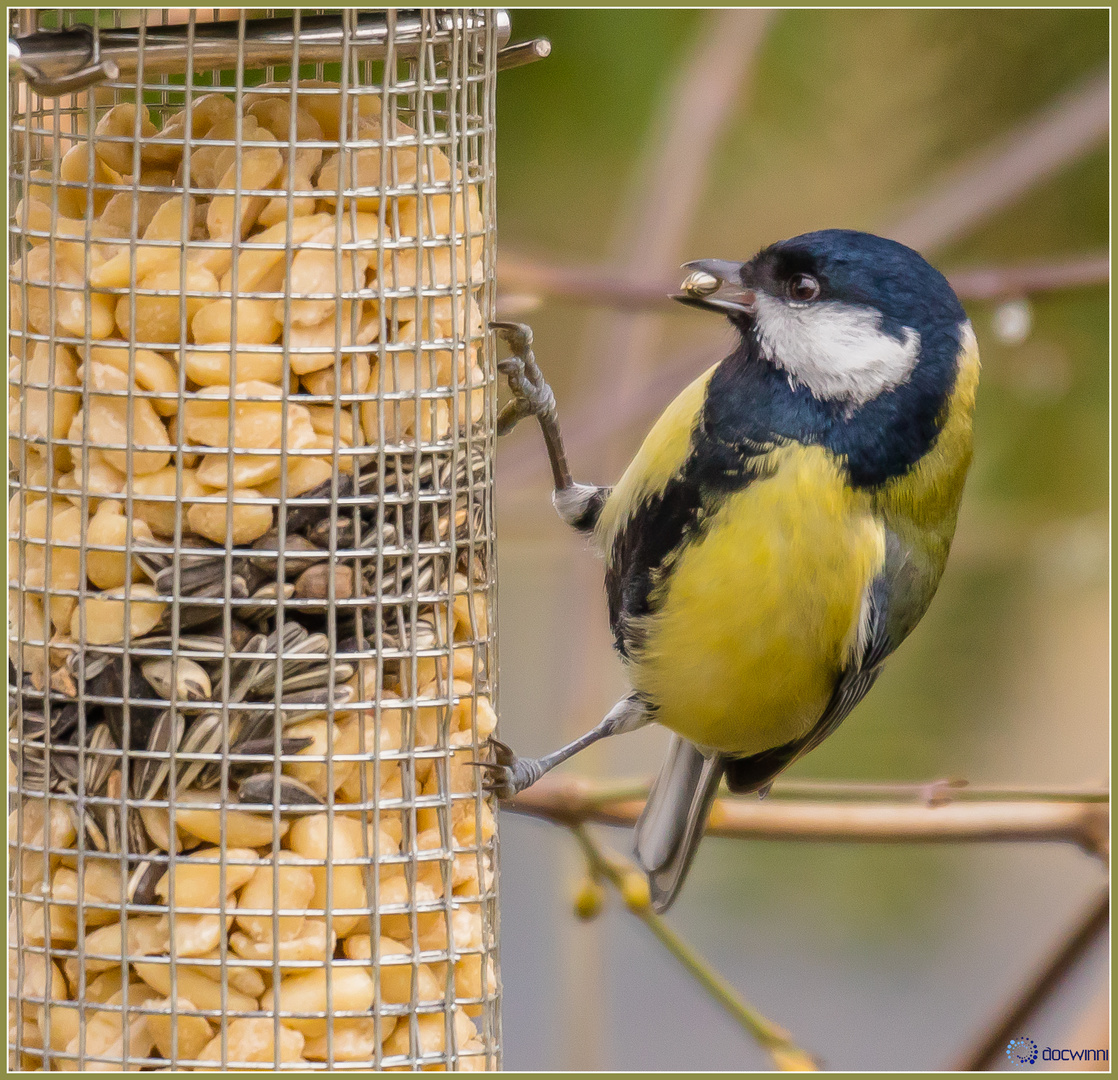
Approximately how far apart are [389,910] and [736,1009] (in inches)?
21.9

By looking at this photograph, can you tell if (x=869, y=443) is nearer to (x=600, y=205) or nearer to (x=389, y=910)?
(x=389, y=910)

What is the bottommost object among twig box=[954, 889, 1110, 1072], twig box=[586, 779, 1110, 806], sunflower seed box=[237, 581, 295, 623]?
twig box=[954, 889, 1110, 1072]

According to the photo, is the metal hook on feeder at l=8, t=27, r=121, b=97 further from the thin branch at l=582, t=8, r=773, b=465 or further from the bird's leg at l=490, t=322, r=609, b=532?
A: the thin branch at l=582, t=8, r=773, b=465

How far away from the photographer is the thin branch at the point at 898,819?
5.21ft

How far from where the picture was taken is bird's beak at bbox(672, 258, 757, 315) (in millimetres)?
1696

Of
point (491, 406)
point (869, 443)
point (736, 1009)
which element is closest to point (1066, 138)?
point (869, 443)

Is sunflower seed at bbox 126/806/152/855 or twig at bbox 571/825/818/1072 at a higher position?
sunflower seed at bbox 126/806/152/855

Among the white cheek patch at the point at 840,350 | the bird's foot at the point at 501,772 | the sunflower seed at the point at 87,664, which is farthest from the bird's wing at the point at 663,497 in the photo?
the sunflower seed at the point at 87,664

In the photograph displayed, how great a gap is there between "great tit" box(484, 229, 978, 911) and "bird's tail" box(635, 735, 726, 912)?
0.25 feet

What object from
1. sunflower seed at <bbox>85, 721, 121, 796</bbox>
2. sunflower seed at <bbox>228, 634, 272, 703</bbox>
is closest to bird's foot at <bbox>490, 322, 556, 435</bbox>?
sunflower seed at <bbox>228, 634, 272, 703</bbox>

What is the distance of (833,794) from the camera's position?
1.62 meters

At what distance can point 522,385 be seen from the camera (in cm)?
173

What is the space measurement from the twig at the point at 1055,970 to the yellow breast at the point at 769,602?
401 millimetres

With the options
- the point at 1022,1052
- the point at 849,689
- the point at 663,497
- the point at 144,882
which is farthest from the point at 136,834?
the point at 1022,1052
